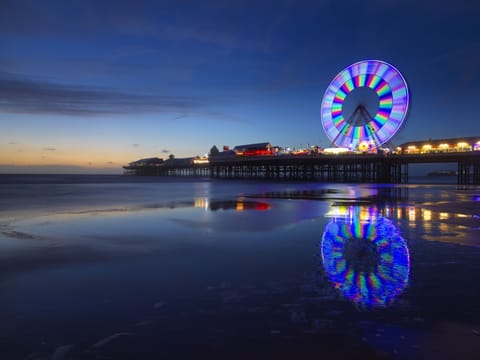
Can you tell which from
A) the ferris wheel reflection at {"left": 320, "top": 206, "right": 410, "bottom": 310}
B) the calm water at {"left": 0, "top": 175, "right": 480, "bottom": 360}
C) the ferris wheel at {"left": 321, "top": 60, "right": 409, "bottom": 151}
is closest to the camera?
the calm water at {"left": 0, "top": 175, "right": 480, "bottom": 360}

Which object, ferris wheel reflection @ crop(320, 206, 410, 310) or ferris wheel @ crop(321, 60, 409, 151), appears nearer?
ferris wheel reflection @ crop(320, 206, 410, 310)

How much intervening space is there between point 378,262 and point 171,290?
3967mm

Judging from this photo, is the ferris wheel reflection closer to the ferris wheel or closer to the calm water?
the calm water

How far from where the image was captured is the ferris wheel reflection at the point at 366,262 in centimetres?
516

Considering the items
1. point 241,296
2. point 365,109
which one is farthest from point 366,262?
point 365,109

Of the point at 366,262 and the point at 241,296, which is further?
the point at 366,262

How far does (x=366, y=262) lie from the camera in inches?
272

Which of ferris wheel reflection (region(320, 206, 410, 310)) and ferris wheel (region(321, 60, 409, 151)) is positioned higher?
ferris wheel (region(321, 60, 409, 151))

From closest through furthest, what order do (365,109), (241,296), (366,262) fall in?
(241,296) → (366,262) → (365,109)

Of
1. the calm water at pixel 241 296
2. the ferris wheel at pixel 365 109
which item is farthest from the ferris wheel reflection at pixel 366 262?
the ferris wheel at pixel 365 109

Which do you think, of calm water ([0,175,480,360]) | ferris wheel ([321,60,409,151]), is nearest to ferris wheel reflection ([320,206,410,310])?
calm water ([0,175,480,360])

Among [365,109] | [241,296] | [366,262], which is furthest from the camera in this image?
[365,109]

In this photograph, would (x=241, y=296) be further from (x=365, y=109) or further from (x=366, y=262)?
(x=365, y=109)

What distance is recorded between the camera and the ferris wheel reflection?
516 centimetres
